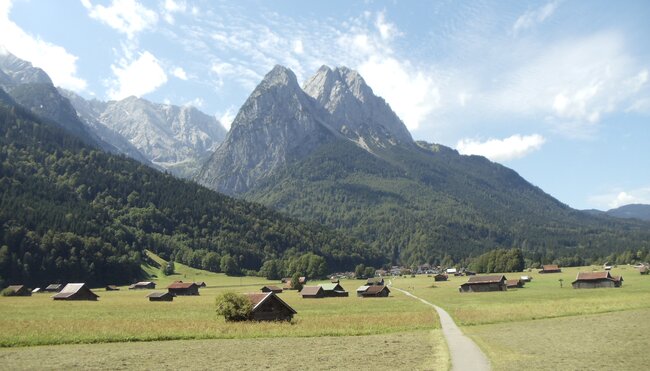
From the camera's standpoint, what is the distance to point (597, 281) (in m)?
115

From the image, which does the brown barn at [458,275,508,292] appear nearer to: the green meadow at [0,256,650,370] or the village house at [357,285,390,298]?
the village house at [357,285,390,298]

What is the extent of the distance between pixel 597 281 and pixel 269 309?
8749 centimetres

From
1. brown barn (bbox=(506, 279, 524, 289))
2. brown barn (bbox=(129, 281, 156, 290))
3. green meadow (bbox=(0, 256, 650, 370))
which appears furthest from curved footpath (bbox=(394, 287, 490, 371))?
brown barn (bbox=(129, 281, 156, 290))

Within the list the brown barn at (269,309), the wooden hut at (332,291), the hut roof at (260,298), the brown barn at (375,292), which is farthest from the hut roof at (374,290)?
the hut roof at (260,298)

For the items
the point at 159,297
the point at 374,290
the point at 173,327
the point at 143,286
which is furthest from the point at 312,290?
the point at 173,327

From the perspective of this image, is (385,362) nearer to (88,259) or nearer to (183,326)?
(183,326)

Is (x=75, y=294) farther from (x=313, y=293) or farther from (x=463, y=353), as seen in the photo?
(x=463, y=353)

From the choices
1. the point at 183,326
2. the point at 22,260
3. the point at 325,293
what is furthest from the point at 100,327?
the point at 22,260

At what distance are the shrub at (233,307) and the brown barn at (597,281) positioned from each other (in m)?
87.5

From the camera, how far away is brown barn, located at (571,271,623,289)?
11275 cm

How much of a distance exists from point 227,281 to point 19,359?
5999 inches

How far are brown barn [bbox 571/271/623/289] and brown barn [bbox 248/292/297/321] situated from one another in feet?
272

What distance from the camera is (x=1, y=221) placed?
15425 centimetres

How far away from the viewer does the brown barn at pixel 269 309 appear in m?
58.1
